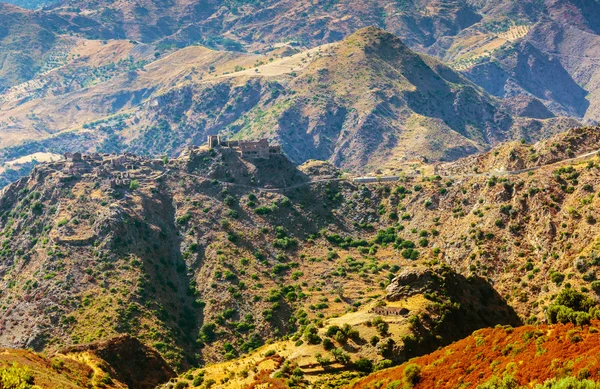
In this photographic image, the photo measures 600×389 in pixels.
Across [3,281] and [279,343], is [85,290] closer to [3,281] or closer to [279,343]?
[3,281]

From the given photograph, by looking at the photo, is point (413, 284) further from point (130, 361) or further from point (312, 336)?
point (130, 361)

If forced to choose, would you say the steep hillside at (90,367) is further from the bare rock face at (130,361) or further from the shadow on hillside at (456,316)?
the shadow on hillside at (456,316)

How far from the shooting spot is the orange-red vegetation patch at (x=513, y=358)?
255 feet

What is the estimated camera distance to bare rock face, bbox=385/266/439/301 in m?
136

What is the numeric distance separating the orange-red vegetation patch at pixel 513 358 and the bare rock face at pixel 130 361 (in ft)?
147

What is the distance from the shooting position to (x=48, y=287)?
18212 centimetres

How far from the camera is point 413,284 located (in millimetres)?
137250

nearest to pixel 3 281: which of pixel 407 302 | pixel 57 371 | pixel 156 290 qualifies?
pixel 156 290

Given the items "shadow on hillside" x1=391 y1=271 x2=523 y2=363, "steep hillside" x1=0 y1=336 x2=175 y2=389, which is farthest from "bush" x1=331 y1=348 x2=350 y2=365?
"steep hillside" x1=0 y1=336 x2=175 y2=389

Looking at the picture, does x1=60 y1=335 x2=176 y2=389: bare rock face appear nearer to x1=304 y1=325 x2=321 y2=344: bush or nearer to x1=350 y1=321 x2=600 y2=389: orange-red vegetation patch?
x1=304 y1=325 x2=321 y2=344: bush

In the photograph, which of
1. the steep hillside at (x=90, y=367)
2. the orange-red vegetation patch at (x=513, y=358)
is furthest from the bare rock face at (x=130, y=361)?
the orange-red vegetation patch at (x=513, y=358)

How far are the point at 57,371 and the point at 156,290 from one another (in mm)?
69621

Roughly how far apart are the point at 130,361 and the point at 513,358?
2819 inches

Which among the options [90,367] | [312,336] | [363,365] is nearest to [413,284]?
[312,336]
